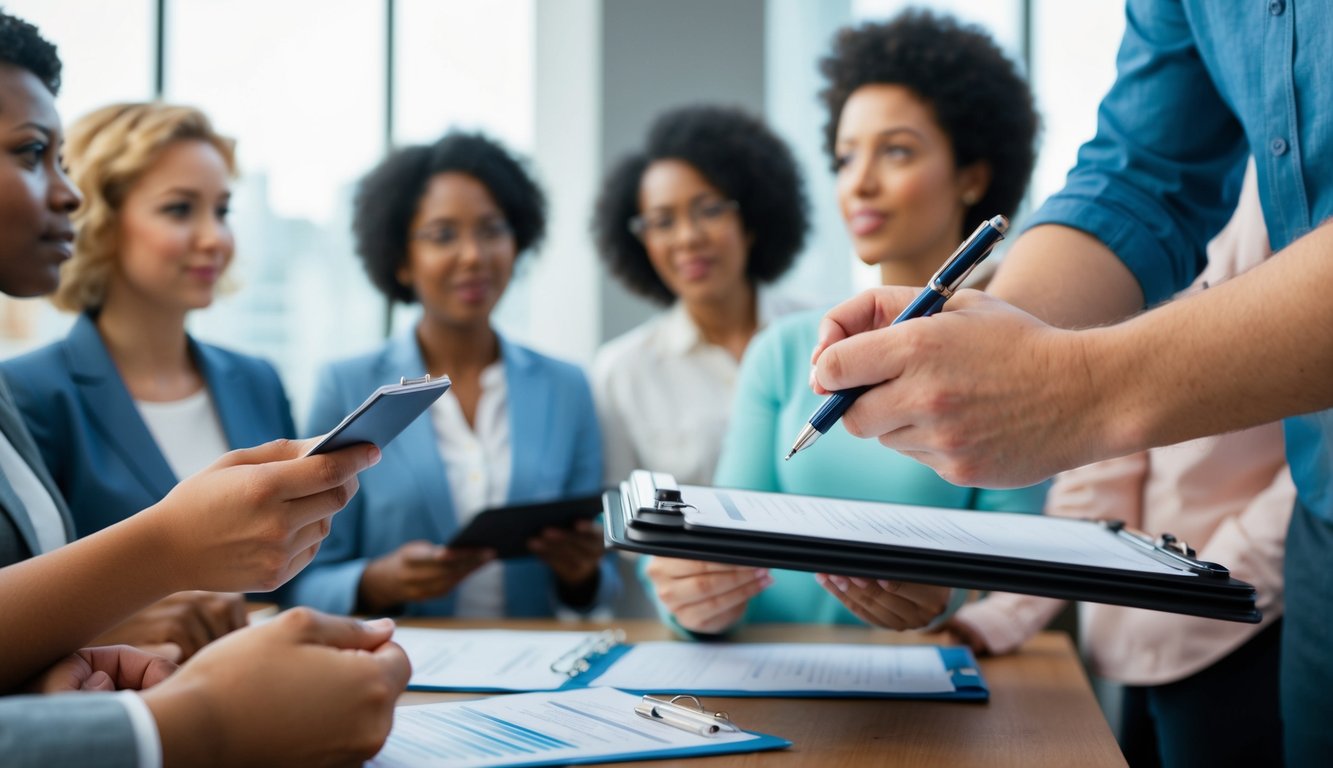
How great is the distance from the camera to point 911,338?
782 millimetres

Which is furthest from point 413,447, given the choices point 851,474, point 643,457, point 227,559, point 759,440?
point 227,559

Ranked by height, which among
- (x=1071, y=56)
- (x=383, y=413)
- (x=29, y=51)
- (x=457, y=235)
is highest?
(x=1071, y=56)

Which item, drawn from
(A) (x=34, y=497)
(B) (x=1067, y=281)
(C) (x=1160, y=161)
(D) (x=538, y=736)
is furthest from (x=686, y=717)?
(C) (x=1160, y=161)

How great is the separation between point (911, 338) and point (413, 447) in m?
1.81

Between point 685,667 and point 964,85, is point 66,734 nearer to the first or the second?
point 685,667

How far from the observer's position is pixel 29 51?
4.38 ft

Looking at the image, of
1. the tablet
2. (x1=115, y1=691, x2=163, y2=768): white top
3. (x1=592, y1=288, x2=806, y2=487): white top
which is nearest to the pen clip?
(x1=115, y1=691, x2=163, y2=768): white top

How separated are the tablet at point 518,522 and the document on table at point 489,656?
34 centimetres

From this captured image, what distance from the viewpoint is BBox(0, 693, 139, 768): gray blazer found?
607 millimetres

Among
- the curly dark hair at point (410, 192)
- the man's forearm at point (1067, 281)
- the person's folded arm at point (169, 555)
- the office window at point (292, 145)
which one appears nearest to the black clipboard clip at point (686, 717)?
the person's folded arm at point (169, 555)

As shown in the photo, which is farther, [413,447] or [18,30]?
[413,447]

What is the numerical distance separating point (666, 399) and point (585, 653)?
5.58 feet

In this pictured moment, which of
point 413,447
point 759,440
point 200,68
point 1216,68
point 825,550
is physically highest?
point 200,68

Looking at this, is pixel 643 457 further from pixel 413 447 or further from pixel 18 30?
pixel 18 30
